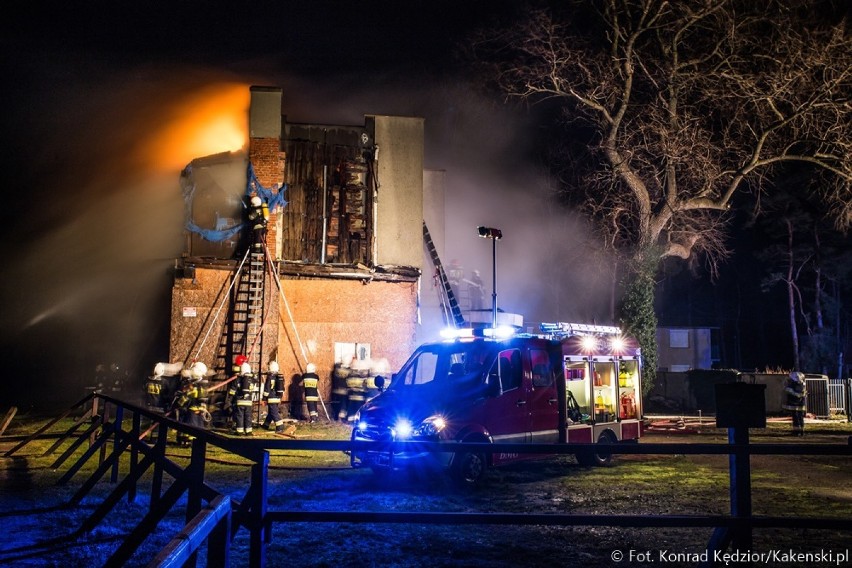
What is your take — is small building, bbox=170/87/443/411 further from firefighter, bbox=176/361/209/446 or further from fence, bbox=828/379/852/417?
fence, bbox=828/379/852/417

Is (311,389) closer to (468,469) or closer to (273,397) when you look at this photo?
(273,397)

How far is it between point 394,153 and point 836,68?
12762 mm

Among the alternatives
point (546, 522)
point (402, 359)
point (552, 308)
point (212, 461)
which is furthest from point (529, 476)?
point (552, 308)

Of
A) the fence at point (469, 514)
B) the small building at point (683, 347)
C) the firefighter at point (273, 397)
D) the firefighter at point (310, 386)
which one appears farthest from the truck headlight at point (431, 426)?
the small building at point (683, 347)

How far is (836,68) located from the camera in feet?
60.4

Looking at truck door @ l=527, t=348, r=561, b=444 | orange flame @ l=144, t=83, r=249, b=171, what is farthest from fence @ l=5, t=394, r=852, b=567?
orange flame @ l=144, t=83, r=249, b=171

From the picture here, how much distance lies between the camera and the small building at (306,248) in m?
17.5

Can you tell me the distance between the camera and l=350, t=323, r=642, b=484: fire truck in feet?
30.0

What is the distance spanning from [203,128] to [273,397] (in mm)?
9576

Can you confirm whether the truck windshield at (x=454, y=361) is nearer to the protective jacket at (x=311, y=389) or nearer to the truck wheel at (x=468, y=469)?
the truck wheel at (x=468, y=469)

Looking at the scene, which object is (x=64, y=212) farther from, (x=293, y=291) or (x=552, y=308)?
(x=552, y=308)

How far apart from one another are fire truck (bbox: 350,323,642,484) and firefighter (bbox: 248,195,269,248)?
763 cm

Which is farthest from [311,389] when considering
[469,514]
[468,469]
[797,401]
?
[469,514]

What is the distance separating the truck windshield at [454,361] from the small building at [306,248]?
746 centimetres
